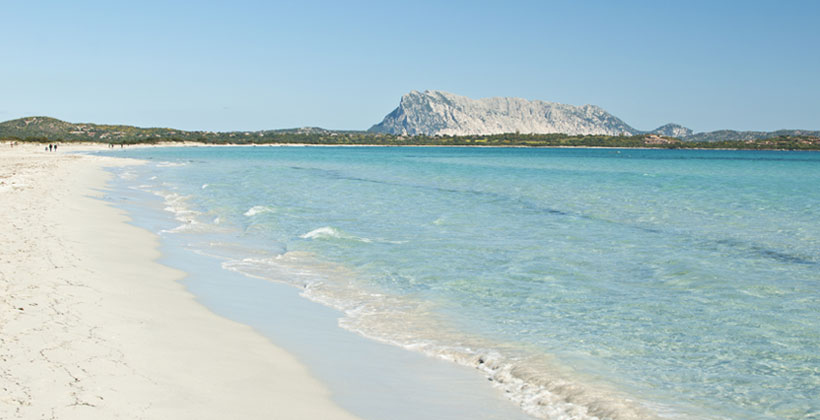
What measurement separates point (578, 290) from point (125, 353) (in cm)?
754

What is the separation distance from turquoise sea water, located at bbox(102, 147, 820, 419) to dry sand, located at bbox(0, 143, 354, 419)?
198 centimetres

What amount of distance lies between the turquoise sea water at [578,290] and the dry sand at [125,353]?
1.98 m

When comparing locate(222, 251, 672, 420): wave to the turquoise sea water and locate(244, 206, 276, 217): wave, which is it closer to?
the turquoise sea water

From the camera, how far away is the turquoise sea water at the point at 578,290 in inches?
262

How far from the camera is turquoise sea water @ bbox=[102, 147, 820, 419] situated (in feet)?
21.8

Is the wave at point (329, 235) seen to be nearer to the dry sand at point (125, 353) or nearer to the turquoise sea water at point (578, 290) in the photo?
the turquoise sea water at point (578, 290)

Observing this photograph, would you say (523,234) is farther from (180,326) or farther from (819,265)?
(180,326)

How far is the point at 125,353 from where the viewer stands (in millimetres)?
6648

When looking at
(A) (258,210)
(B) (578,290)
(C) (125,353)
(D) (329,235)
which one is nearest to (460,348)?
(B) (578,290)

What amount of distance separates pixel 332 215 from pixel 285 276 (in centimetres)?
995

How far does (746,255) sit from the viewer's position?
1455cm

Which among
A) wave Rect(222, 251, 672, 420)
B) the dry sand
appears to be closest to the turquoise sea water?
wave Rect(222, 251, 672, 420)

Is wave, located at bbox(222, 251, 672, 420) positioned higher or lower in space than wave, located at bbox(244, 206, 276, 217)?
lower

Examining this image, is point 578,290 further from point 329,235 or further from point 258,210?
point 258,210
